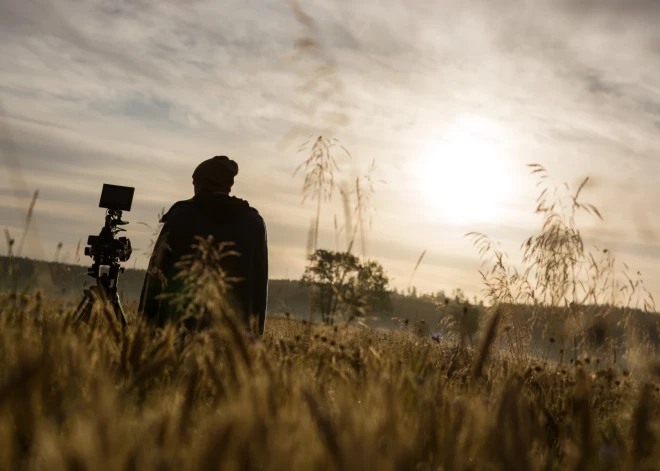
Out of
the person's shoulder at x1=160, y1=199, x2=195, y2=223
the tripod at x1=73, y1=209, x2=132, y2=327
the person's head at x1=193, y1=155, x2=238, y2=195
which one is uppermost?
the person's head at x1=193, y1=155, x2=238, y2=195

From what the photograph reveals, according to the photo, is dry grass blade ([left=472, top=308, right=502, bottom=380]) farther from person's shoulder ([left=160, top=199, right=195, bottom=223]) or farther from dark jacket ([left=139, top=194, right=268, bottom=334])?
person's shoulder ([left=160, top=199, right=195, bottom=223])

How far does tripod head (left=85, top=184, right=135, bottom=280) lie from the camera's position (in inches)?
241

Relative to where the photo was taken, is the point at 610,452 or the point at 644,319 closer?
the point at 610,452

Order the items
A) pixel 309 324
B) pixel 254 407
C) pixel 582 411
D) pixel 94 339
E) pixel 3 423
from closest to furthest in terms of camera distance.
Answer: pixel 254 407 → pixel 3 423 → pixel 582 411 → pixel 94 339 → pixel 309 324

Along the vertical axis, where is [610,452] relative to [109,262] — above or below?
below

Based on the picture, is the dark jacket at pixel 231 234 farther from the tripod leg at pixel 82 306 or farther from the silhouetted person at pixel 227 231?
the tripod leg at pixel 82 306

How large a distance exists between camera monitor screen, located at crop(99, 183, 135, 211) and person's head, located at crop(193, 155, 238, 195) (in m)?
0.63

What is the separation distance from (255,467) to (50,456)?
47 centimetres

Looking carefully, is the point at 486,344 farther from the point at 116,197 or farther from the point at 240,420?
the point at 116,197

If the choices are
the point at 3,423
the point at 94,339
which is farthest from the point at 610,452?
the point at 94,339

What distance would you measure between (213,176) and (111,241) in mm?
1196

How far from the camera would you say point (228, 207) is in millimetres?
6020

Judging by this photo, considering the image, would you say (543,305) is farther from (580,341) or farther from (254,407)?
(254,407)

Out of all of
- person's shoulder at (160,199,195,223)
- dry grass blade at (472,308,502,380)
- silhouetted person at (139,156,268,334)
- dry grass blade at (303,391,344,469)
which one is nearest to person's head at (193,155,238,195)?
silhouetted person at (139,156,268,334)
